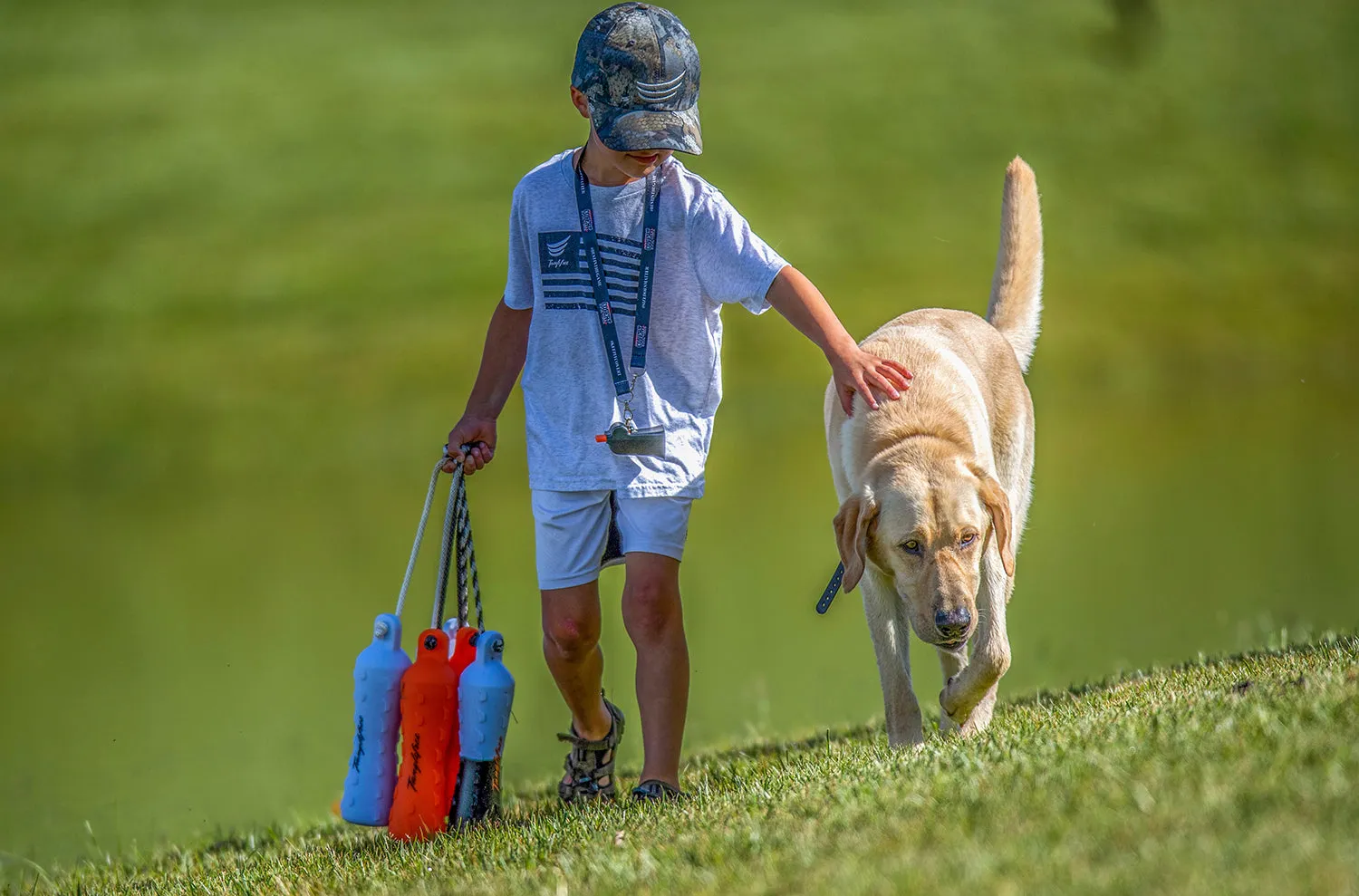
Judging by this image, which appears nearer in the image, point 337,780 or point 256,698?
point 337,780

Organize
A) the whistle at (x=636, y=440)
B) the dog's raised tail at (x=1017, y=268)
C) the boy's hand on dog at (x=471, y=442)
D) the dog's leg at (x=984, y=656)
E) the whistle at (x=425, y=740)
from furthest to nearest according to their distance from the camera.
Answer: the dog's raised tail at (x=1017, y=268), the boy's hand on dog at (x=471, y=442), the dog's leg at (x=984, y=656), the whistle at (x=636, y=440), the whistle at (x=425, y=740)

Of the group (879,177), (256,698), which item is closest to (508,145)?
(879,177)

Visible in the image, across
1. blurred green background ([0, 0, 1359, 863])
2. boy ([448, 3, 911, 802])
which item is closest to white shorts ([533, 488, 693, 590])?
boy ([448, 3, 911, 802])

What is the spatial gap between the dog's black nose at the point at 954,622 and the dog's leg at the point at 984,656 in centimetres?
52

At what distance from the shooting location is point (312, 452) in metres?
32.7

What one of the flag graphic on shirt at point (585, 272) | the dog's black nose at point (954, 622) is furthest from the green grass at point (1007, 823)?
the flag graphic on shirt at point (585, 272)

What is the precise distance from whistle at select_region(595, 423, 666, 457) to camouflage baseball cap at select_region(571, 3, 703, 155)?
925mm

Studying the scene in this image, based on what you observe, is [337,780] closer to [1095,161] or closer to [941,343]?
[941,343]

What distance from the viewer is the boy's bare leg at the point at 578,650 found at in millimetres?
5375

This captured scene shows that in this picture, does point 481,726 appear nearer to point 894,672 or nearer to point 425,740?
point 425,740

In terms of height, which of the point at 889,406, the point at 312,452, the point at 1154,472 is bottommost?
the point at 312,452

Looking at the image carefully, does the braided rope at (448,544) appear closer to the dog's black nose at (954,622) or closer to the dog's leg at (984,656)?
the dog's black nose at (954,622)

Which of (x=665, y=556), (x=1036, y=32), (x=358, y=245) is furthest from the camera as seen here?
(x=1036, y=32)

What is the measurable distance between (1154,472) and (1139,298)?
21730 millimetres
